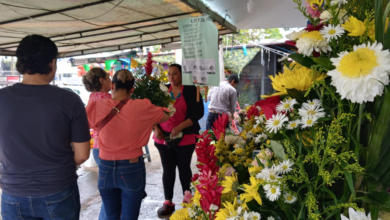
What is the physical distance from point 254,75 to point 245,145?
7.87 metres

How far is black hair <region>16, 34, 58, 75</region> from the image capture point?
1.36 meters

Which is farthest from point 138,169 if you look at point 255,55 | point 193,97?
point 255,55

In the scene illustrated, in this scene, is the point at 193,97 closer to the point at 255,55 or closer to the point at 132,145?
the point at 132,145

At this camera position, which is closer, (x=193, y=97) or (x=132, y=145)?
(x=132, y=145)

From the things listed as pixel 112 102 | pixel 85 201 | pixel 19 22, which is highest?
pixel 19 22

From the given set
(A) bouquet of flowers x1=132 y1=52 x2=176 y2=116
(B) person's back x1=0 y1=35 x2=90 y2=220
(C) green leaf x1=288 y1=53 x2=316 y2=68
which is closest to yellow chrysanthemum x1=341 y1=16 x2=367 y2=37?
(C) green leaf x1=288 y1=53 x2=316 y2=68

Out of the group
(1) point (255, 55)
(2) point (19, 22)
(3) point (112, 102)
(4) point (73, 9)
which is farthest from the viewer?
(1) point (255, 55)

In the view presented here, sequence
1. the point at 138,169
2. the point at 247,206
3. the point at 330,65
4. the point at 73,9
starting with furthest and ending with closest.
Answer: the point at 73,9 < the point at 138,169 < the point at 247,206 < the point at 330,65

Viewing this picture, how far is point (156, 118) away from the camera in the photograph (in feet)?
6.54

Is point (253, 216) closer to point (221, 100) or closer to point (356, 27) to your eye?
point (356, 27)

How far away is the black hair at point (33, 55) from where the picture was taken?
53.5 inches

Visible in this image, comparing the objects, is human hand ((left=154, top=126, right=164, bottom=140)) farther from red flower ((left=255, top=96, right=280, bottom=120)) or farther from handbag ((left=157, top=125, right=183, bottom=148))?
red flower ((left=255, top=96, right=280, bottom=120))

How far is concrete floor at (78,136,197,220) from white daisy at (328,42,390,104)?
2.25m

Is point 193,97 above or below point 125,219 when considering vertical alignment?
above
